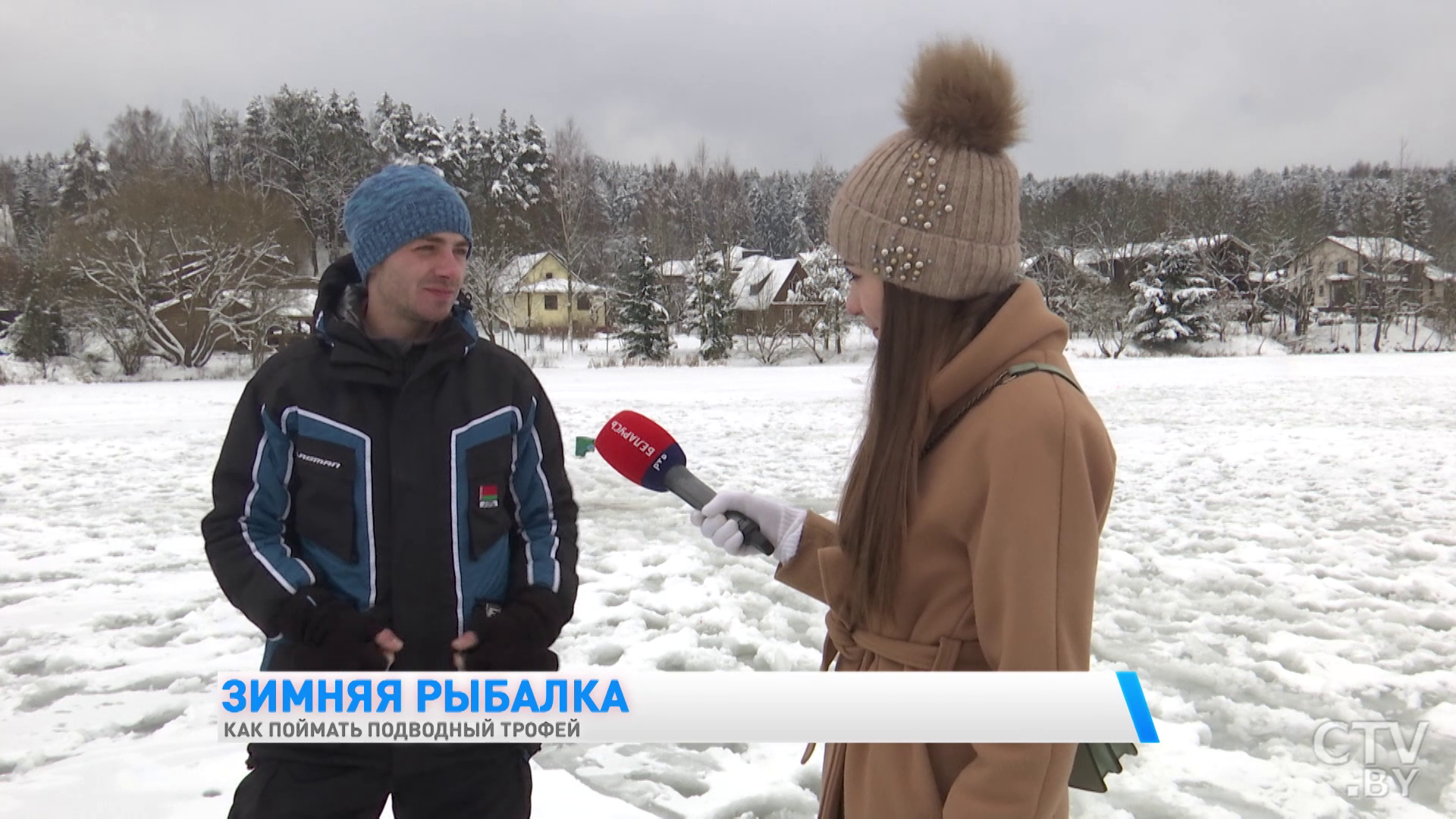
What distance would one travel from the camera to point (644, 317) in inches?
1362

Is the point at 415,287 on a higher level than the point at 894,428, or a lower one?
higher

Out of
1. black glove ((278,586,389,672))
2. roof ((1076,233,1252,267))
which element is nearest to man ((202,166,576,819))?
black glove ((278,586,389,672))

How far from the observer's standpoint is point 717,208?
39.5 m

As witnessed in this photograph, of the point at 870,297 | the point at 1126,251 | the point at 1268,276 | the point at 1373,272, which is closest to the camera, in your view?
the point at 870,297

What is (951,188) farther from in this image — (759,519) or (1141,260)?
(1141,260)

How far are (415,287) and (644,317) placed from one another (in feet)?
108

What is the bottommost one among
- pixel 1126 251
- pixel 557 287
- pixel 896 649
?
pixel 896 649

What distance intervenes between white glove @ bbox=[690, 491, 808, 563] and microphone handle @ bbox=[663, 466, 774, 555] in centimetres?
1

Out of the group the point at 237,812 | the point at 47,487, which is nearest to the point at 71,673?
the point at 237,812

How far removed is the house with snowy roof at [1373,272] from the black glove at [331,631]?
5196cm

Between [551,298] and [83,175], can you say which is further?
[83,175]

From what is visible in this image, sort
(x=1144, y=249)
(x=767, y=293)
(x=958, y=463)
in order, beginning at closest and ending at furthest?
1. (x=958, y=463)
2. (x=767, y=293)
3. (x=1144, y=249)

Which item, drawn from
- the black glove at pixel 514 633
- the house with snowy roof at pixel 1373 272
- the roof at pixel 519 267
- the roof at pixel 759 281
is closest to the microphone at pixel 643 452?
the black glove at pixel 514 633

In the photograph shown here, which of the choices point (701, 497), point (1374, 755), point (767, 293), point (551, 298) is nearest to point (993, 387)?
point (701, 497)
